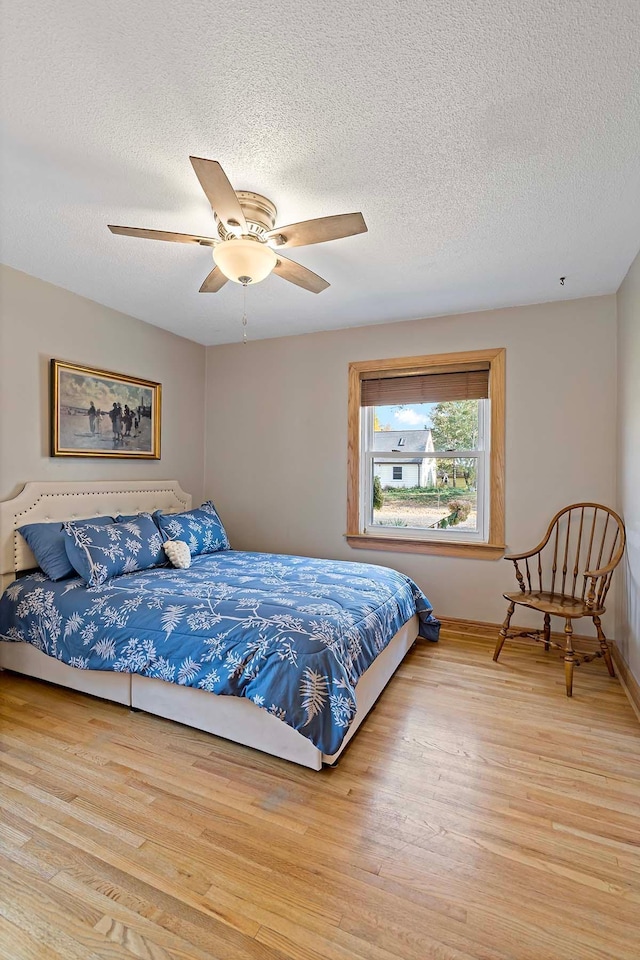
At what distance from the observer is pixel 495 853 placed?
4.99 ft

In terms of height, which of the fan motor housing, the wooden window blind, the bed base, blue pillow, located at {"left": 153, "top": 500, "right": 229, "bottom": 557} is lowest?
the bed base

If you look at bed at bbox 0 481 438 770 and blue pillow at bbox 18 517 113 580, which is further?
blue pillow at bbox 18 517 113 580

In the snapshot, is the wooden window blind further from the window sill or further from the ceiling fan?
the ceiling fan

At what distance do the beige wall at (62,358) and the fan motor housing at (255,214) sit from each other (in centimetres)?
169

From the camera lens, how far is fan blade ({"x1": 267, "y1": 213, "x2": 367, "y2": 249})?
183cm

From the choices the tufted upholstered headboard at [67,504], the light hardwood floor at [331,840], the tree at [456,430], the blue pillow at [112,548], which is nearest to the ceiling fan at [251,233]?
the blue pillow at [112,548]

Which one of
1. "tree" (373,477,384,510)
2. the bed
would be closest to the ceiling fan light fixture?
the bed

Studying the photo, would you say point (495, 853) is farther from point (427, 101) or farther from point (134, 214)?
point (134, 214)

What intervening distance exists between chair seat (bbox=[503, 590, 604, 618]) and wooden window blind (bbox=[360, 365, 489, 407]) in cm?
A: 158

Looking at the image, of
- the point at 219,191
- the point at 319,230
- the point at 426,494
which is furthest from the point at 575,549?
the point at 219,191

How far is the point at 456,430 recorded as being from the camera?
3.83 m

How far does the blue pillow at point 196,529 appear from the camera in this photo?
348 cm

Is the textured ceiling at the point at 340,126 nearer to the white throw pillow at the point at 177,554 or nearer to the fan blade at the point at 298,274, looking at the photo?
the fan blade at the point at 298,274

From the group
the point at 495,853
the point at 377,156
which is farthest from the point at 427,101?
the point at 495,853
